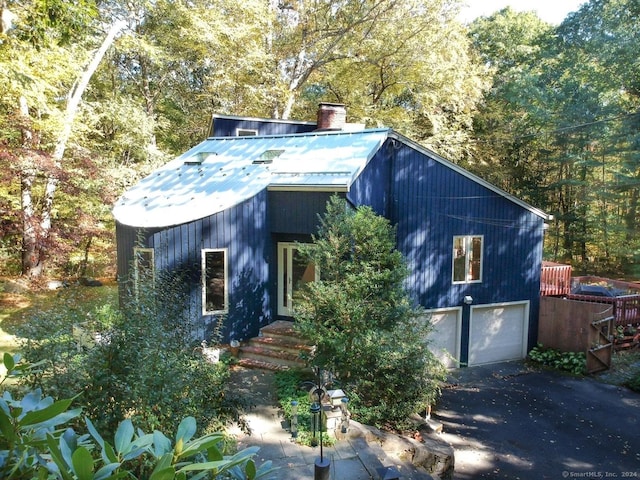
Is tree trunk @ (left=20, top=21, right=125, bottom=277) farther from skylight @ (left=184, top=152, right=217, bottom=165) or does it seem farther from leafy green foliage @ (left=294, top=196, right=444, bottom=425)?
leafy green foliage @ (left=294, top=196, right=444, bottom=425)

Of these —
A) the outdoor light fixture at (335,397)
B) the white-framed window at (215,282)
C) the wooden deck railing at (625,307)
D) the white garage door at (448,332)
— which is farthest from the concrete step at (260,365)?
the wooden deck railing at (625,307)

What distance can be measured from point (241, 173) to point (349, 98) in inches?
503

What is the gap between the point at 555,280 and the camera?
46.9 ft

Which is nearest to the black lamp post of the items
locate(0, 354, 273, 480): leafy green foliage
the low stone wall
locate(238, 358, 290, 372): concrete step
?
the low stone wall

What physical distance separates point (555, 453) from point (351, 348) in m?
4.23

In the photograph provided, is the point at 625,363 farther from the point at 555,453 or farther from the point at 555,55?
the point at 555,55

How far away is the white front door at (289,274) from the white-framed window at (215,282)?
1451 millimetres

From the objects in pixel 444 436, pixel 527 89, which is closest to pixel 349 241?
pixel 444 436

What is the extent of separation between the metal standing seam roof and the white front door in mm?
1529

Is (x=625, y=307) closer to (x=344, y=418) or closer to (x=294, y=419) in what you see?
(x=344, y=418)

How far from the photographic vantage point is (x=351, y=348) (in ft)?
23.8

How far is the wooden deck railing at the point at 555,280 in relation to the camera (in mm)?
14125

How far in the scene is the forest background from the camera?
1426cm

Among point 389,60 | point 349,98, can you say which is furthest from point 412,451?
point 349,98
